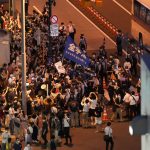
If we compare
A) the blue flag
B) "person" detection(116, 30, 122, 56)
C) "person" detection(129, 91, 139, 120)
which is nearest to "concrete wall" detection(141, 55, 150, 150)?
"person" detection(129, 91, 139, 120)

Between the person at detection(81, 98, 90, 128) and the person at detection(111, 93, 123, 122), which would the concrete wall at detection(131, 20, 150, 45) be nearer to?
the person at detection(111, 93, 123, 122)

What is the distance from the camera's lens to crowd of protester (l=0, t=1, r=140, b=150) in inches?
920

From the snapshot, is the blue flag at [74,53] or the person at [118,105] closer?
the person at [118,105]

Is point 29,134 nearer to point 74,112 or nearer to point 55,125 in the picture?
point 55,125

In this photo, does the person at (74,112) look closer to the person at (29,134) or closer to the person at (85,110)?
the person at (85,110)

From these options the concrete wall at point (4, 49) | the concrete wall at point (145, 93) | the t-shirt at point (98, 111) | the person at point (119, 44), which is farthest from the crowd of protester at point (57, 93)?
the concrete wall at point (145, 93)

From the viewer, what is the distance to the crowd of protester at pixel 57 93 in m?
A: 23.4

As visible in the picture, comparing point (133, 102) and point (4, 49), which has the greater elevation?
point (4, 49)

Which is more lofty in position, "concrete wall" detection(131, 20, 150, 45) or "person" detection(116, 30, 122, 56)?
"concrete wall" detection(131, 20, 150, 45)

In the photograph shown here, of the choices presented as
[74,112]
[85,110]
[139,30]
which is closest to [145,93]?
[85,110]

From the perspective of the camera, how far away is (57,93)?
26.2 metres

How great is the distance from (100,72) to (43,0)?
1549 cm

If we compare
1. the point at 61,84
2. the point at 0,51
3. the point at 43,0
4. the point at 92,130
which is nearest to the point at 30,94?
the point at 61,84

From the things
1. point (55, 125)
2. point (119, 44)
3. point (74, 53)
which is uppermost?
point (119, 44)
